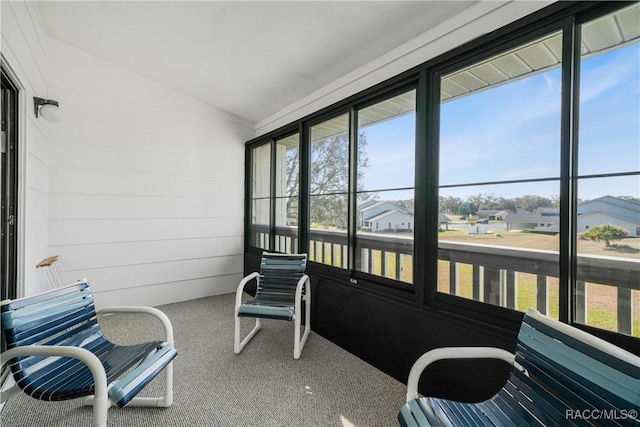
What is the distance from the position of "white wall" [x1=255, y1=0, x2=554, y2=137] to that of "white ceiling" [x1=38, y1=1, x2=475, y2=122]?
0.19 feet

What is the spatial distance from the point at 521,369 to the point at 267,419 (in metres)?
1.43

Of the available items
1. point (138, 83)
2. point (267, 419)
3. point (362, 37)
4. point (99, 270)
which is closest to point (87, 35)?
point (138, 83)

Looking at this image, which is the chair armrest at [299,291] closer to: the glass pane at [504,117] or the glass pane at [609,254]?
the glass pane at [504,117]

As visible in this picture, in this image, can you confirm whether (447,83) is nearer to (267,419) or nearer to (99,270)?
(267,419)

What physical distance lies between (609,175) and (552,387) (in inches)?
40.1

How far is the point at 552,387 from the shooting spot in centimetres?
118

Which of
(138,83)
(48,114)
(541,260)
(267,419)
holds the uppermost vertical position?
(138,83)

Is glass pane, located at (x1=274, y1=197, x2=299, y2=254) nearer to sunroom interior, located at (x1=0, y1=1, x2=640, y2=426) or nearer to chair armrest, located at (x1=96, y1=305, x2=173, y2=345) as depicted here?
sunroom interior, located at (x1=0, y1=1, x2=640, y2=426)

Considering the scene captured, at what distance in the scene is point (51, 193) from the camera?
326cm

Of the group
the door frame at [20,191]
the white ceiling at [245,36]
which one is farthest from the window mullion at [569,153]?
the door frame at [20,191]

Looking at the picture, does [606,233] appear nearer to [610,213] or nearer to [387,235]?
[610,213]

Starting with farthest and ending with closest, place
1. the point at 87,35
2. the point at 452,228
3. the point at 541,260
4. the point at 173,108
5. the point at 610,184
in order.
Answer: the point at 173,108
the point at 87,35
the point at 452,228
the point at 541,260
the point at 610,184

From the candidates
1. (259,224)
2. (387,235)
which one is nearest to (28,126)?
(259,224)

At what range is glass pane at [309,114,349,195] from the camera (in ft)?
9.93
